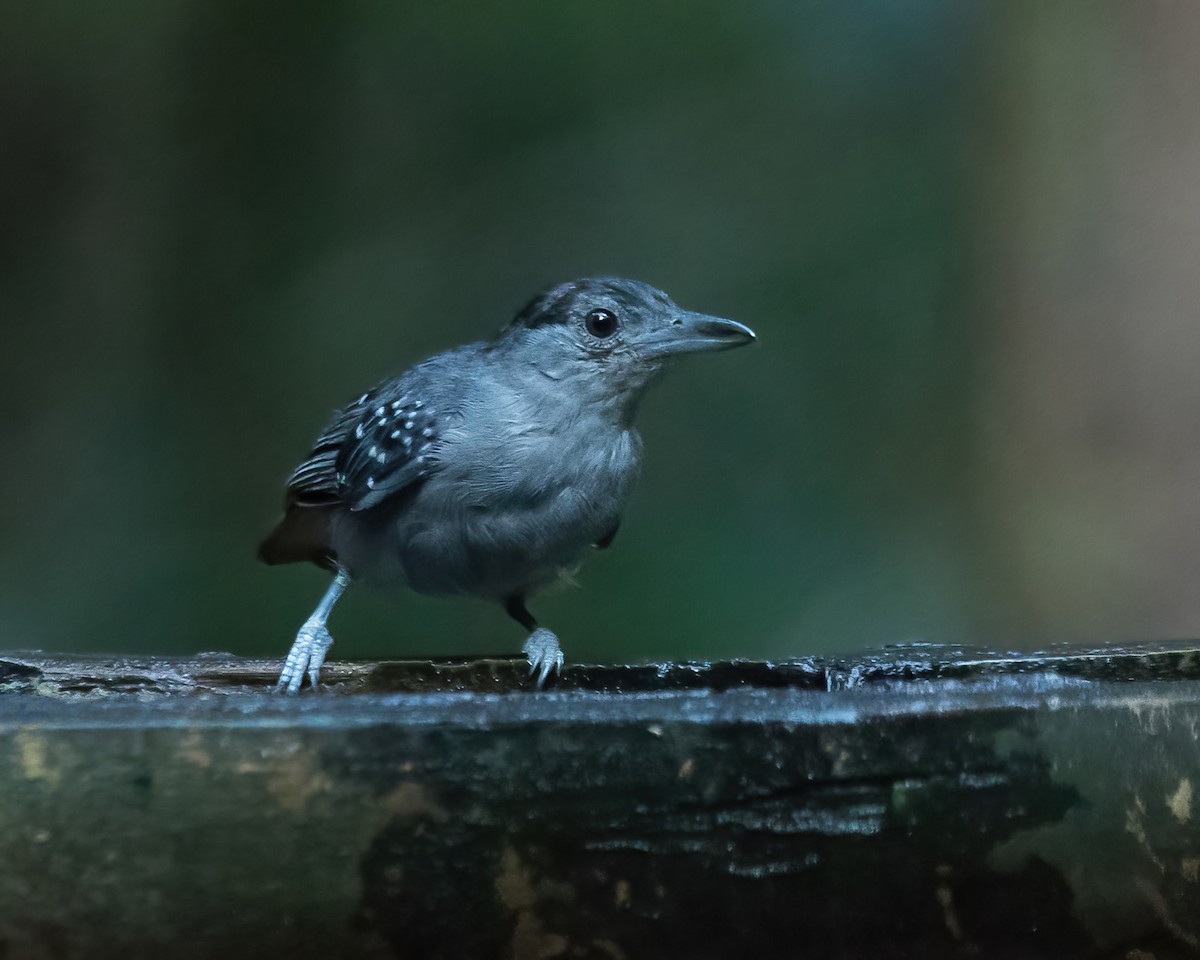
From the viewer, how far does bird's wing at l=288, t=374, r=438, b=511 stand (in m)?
2.75

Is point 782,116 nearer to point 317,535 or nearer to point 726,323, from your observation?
point 726,323

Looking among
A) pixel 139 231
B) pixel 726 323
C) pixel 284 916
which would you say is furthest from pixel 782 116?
pixel 284 916

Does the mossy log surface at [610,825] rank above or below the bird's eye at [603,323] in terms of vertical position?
below

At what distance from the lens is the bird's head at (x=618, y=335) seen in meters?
2.70

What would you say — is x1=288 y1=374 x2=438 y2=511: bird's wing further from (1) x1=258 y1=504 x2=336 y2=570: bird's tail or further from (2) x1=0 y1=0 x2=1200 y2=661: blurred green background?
(2) x1=0 y1=0 x2=1200 y2=661: blurred green background

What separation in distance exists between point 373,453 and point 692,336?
2.50 ft

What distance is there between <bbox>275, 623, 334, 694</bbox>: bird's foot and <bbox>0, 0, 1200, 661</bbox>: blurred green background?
141cm

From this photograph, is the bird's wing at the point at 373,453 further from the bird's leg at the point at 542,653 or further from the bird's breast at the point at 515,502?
the bird's leg at the point at 542,653

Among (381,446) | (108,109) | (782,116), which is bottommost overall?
(381,446)

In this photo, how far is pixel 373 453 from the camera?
2822mm

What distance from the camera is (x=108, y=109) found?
4012mm

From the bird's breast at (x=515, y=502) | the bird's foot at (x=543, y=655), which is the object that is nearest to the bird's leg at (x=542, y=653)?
the bird's foot at (x=543, y=655)

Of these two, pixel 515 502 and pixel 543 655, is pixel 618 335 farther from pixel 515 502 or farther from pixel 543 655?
pixel 543 655

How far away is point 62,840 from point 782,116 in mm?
→ 3660
